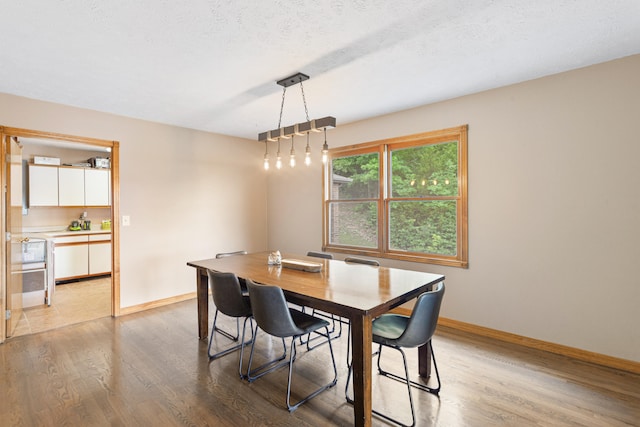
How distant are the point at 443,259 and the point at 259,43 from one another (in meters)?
2.87

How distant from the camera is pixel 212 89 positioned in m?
3.15

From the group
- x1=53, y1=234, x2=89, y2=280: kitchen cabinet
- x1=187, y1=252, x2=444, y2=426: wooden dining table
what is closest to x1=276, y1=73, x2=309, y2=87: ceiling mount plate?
x1=187, y1=252, x2=444, y2=426: wooden dining table

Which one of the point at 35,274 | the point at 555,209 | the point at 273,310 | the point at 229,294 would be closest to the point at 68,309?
the point at 35,274

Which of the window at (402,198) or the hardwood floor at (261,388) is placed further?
the window at (402,198)

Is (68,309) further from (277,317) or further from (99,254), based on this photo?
(277,317)

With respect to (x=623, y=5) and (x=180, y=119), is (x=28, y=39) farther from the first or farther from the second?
(x=623, y=5)

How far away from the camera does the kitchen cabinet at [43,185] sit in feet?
17.5

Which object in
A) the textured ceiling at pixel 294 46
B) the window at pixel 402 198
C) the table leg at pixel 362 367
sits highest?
the textured ceiling at pixel 294 46

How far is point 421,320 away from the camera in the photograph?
1.95 m

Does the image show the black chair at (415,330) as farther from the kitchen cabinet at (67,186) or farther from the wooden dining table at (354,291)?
the kitchen cabinet at (67,186)

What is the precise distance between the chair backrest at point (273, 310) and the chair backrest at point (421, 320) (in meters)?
0.74

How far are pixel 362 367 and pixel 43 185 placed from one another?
6.34 meters

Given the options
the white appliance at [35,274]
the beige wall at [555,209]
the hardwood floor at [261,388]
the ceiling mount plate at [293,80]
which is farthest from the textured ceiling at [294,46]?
the hardwood floor at [261,388]

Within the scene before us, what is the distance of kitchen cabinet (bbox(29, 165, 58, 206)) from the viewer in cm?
532
